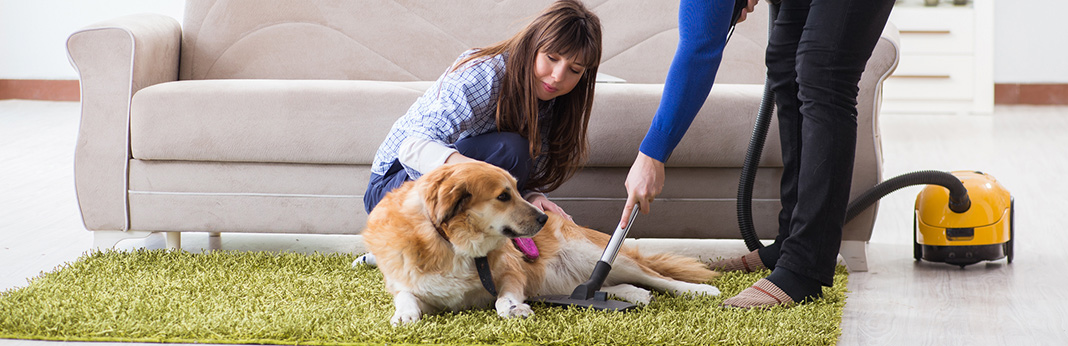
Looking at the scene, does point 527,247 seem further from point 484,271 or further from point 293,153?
point 293,153

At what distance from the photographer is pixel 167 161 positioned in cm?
228

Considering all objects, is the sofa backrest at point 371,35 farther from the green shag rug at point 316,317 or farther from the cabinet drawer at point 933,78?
the cabinet drawer at point 933,78

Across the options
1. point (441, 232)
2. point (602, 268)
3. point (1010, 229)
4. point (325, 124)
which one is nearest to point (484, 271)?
point (441, 232)

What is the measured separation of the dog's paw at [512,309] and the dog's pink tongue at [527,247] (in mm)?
163

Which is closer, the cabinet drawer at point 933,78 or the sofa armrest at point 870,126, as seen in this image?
the sofa armrest at point 870,126

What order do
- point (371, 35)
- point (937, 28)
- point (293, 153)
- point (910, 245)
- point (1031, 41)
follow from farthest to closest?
point (1031, 41)
point (937, 28)
point (371, 35)
point (910, 245)
point (293, 153)

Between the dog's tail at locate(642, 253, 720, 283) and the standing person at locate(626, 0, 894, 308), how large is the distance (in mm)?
237

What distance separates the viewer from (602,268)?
69.7 inches

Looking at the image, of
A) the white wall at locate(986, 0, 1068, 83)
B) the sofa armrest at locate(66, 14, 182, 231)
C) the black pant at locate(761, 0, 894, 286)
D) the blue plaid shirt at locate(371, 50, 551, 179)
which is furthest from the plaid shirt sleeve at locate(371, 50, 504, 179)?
the white wall at locate(986, 0, 1068, 83)

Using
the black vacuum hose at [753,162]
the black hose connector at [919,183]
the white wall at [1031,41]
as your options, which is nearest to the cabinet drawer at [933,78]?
the white wall at [1031,41]

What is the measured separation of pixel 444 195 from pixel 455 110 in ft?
1.15

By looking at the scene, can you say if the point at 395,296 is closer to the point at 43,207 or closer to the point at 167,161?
the point at 167,161

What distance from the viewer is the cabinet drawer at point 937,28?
5.68 metres

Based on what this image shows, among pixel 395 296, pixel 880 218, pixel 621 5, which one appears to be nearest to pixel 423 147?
pixel 395 296
